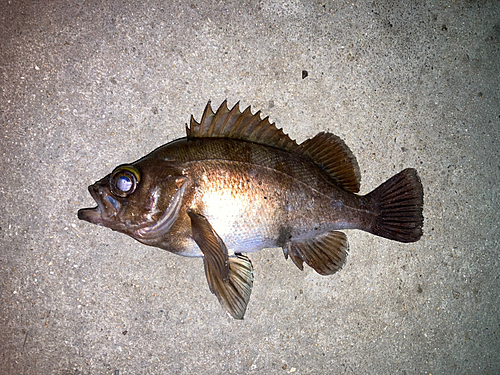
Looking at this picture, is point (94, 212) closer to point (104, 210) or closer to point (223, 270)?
point (104, 210)

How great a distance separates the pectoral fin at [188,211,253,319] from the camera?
157cm

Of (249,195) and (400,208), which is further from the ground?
(400,208)

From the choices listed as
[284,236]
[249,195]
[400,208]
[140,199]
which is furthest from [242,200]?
[400,208]

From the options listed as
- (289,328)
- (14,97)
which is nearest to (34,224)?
(14,97)

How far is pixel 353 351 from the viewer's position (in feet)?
7.57

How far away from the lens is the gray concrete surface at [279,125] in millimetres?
2084

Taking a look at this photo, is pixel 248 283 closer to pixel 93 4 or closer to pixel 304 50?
pixel 304 50

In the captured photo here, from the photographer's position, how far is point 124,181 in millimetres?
1605

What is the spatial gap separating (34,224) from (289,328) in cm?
190

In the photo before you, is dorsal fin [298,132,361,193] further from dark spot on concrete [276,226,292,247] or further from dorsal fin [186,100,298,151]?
dark spot on concrete [276,226,292,247]

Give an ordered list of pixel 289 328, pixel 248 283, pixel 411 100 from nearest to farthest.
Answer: pixel 248 283, pixel 289 328, pixel 411 100

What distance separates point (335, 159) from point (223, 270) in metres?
Result: 0.98

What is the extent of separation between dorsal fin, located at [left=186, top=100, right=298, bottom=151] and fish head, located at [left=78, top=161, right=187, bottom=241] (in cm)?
29

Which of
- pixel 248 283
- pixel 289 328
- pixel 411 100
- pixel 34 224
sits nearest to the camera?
pixel 248 283
